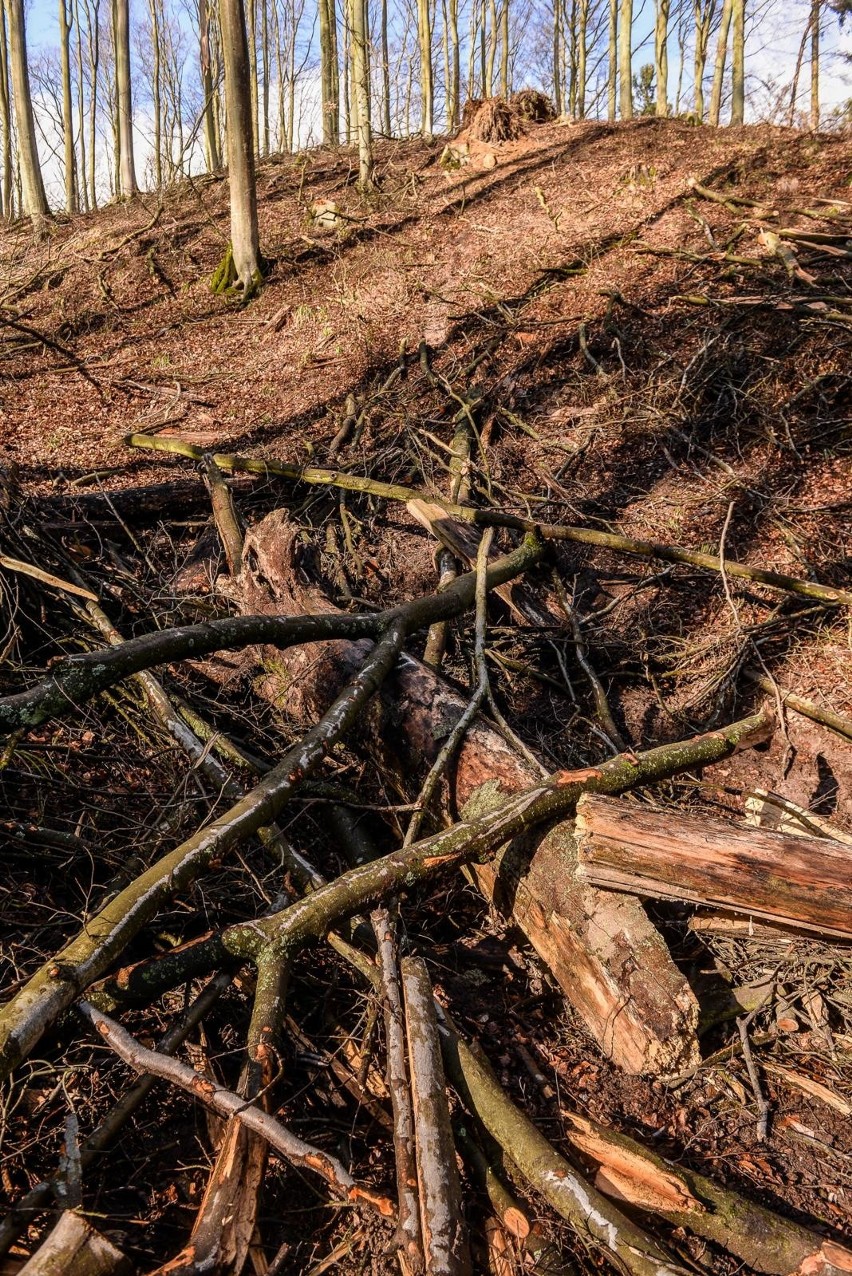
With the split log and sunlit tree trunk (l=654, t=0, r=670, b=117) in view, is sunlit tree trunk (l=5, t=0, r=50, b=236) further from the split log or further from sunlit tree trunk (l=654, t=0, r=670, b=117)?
the split log

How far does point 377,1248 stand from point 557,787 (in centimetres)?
171

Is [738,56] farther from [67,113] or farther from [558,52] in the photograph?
[67,113]

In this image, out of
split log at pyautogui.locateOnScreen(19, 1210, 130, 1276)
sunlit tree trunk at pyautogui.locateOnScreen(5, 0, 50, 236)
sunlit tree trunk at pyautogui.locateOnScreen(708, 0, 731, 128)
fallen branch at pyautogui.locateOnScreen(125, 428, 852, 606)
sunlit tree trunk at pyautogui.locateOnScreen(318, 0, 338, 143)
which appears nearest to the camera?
split log at pyautogui.locateOnScreen(19, 1210, 130, 1276)

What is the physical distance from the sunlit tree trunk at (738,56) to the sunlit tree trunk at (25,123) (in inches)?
581

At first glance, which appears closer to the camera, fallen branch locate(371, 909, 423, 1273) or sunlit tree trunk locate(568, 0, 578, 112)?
fallen branch locate(371, 909, 423, 1273)

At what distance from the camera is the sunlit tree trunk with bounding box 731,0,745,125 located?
1648cm

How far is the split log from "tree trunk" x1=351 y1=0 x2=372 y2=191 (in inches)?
568

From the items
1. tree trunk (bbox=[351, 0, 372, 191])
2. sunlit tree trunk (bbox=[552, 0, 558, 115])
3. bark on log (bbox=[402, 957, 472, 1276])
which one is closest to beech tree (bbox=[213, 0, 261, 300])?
tree trunk (bbox=[351, 0, 372, 191])

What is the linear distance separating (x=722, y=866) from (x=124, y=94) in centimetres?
2297

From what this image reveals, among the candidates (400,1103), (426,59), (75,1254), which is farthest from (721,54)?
(75,1254)

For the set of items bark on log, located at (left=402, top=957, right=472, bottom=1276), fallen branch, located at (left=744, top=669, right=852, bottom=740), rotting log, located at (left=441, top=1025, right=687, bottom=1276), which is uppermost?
bark on log, located at (left=402, top=957, right=472, bottom=1276)

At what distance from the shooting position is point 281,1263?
6.77ft

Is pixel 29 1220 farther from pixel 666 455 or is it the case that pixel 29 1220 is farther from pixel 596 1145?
pixel 666 455

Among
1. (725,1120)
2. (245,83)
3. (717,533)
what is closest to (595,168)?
(245,83)
